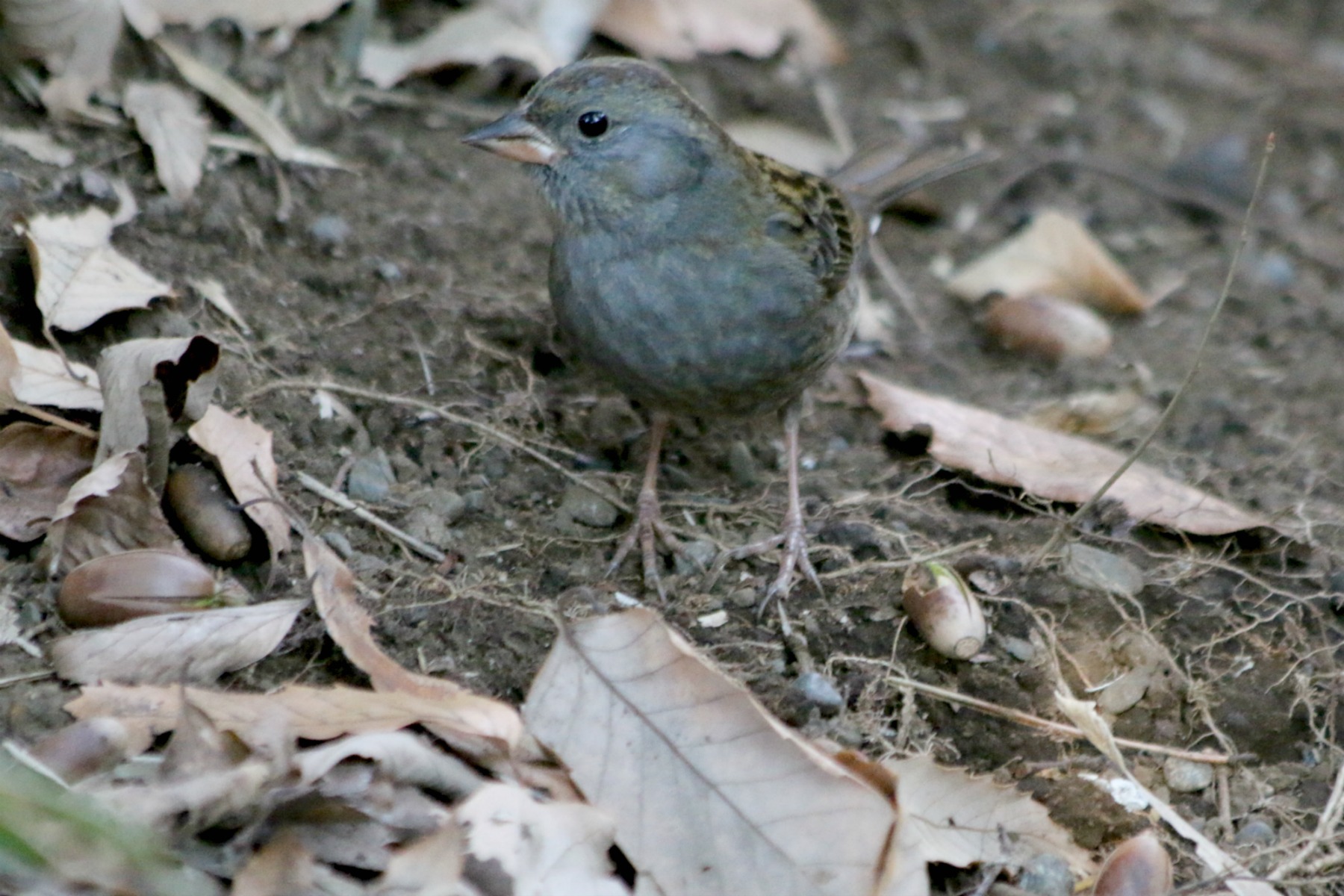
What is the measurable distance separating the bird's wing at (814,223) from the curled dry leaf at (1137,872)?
4.98 ft

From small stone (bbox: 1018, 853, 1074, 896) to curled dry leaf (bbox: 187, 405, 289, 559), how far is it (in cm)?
151

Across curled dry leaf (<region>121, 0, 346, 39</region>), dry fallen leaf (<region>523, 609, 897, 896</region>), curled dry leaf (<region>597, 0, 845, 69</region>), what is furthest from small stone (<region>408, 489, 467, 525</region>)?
curled dry leaf (<region>597, 0, 845, 69</region>)

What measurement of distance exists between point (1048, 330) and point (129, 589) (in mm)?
2802

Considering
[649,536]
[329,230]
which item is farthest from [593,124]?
[649,536]

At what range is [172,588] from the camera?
2686 mm

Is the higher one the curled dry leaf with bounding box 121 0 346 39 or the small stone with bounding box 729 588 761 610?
the curled dry leaf with bounding box 121 0 346 39

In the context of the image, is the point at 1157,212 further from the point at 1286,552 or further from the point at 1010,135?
the point at 1286,552

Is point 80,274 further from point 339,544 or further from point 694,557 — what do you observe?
point 694,557

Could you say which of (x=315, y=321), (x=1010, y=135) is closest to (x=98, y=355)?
(x=315, y=321)

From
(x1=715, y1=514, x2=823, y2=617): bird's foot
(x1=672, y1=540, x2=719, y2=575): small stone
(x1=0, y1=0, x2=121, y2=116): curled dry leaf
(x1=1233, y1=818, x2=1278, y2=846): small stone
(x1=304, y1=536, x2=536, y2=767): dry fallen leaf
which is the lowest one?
(x1=1233, y1=818, x2=1278, y2=846): small stone

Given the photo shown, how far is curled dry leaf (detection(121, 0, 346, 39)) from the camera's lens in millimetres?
3926

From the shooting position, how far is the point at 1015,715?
2951 millimetres

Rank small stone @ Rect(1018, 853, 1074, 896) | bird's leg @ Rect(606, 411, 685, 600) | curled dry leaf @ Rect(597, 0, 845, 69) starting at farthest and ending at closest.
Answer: curled dry leaf @ Rect(597, 0, 845, 69)
bird's leg @ Rect(606, 411, 685, 600)
small stone @ Rect(1018, 853, 1074, 896)

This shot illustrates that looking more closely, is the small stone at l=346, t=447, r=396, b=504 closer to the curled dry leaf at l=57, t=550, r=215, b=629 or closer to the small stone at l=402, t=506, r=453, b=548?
the small stone at l=402, t=506, r=453, b=548
